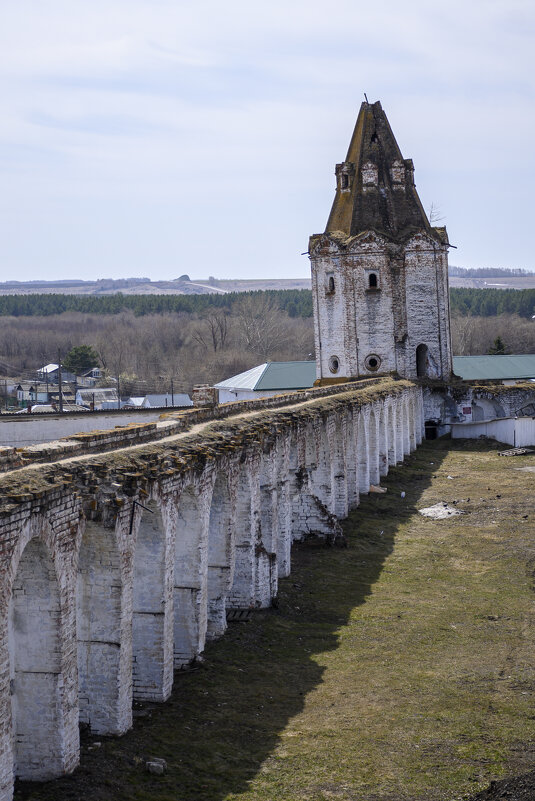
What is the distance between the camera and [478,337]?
87562mm

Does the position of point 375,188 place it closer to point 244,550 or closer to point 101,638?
A: point 244,550

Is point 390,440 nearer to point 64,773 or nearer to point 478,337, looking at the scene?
point 64,773

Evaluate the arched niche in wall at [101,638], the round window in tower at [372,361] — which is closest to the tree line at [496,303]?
the round window in tower at [372,361]

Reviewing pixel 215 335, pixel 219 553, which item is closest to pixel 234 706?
pixel 219 553

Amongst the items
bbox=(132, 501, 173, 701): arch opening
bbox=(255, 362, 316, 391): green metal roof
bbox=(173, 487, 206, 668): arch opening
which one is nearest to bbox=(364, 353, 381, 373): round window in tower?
bbox=(255, 362, 316, 391): green metal roof

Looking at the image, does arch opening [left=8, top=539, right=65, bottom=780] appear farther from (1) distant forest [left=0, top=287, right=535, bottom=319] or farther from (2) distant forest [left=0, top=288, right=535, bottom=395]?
(1) distant forest [left=0, top=287, right=535, bottom=319]

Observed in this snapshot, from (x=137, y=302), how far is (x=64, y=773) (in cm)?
12121

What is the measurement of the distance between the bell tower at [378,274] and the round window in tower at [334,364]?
39 mm

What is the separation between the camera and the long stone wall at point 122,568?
8719 millimetres

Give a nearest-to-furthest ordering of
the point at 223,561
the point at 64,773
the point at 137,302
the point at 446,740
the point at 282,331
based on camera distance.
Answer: the point at 64,773 → the point at 446,740 → the point at 223,561 → the point at 282,331 → the point at 137,302

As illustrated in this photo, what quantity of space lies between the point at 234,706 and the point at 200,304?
12217cm

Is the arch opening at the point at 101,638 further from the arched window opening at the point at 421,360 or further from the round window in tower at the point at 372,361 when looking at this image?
the arched window opening at the point at 421,360

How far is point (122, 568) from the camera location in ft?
32.4

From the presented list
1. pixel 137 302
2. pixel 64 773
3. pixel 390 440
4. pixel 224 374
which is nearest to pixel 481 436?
pixel 390 440
